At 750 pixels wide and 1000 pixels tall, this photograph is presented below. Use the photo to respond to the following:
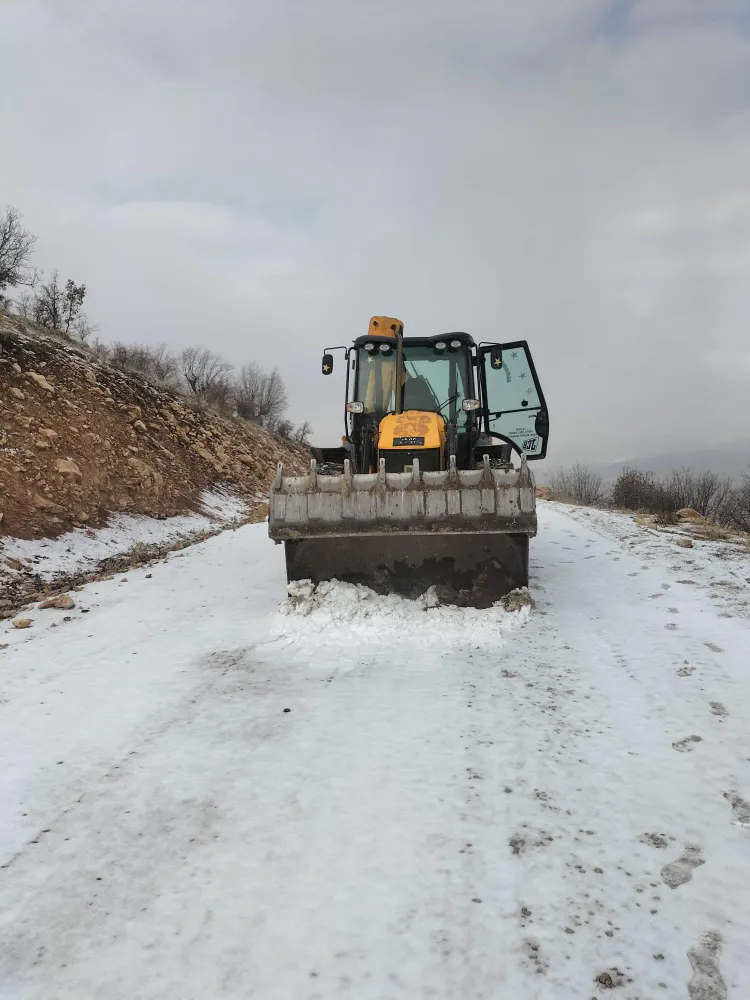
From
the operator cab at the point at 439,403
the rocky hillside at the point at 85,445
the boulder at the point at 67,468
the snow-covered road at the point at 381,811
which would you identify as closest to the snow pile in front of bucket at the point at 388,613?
the snow-covered road at the point at 381,811

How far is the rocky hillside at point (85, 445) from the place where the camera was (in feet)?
29.3

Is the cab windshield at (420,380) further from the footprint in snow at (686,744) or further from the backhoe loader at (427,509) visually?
the footprint in snow at (686,744)

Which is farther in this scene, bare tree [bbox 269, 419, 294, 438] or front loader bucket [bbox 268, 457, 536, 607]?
bare tree [bbox 269, 419, 294, 438]

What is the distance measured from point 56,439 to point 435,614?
332 inches

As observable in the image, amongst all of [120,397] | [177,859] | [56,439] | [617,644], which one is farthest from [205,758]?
[120,397]

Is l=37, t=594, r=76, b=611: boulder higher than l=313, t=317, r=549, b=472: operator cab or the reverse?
the reverse

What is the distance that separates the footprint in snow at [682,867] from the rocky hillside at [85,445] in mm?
8248

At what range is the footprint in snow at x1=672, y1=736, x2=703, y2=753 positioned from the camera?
3.02 metres

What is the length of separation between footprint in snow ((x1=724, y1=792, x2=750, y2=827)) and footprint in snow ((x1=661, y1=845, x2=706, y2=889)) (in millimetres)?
304

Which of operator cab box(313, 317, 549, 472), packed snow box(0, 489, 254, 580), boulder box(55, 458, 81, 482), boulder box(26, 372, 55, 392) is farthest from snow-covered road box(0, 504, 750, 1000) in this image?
boulder box(26, 372, 55, 392)

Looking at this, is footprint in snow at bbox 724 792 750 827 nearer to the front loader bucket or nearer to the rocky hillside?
the front loader bucket

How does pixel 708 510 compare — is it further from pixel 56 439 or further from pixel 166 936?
pixel 166 936

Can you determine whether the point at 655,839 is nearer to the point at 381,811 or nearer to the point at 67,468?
the point at 381,811

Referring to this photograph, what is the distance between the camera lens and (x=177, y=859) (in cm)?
236
